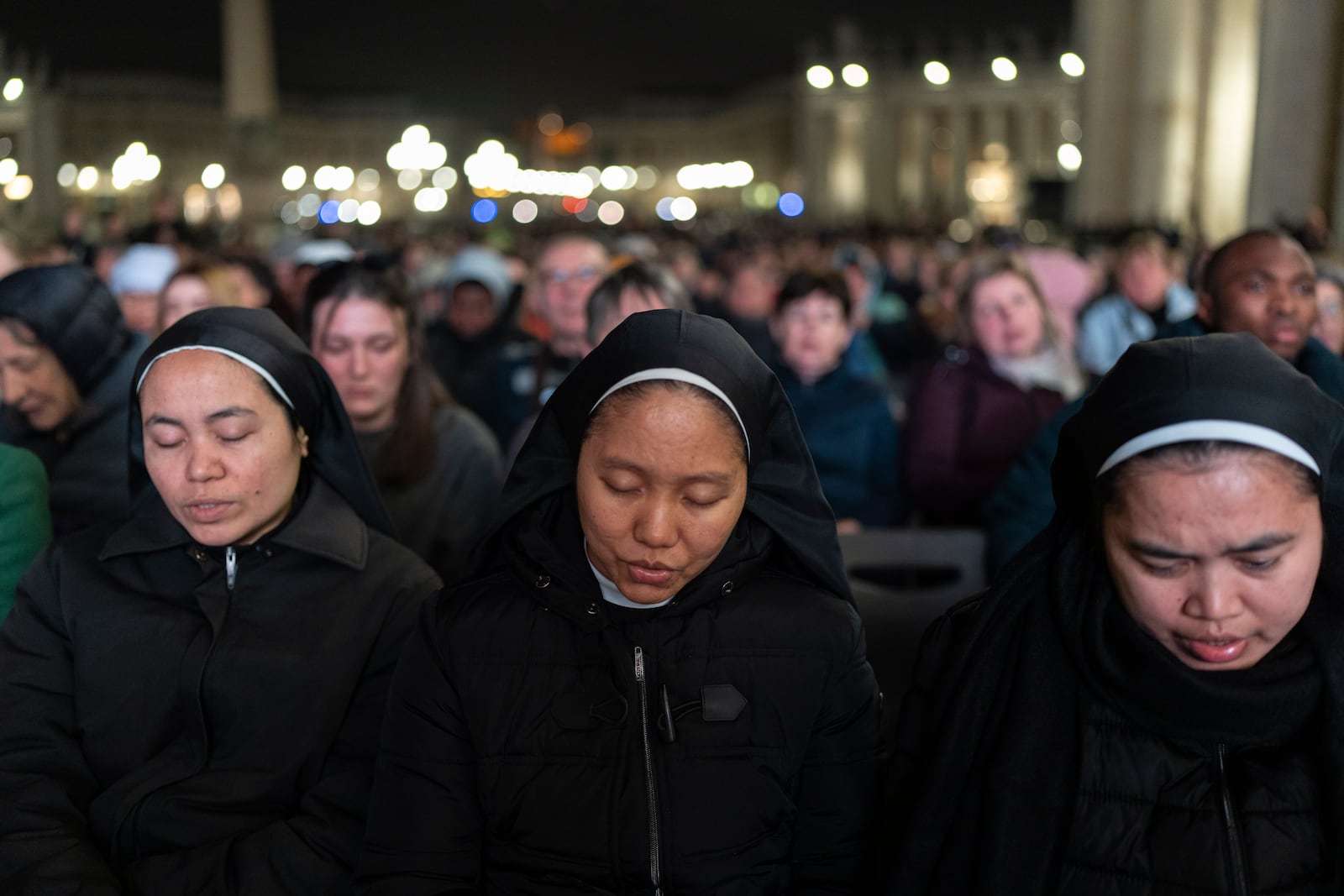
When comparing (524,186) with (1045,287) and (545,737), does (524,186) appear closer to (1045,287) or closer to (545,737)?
(1045,287)

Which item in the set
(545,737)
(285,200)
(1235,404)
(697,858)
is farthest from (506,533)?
(285,200)

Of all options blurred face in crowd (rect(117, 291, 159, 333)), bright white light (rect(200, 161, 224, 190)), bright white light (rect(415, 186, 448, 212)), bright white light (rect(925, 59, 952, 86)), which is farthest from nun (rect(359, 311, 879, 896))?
bright white light (rect(415, 186, 448, 212))

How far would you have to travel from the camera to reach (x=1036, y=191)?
1201 inches

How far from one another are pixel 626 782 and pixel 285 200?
3413 centimetres

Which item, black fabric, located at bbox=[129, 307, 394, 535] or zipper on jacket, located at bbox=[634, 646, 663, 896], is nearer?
zipper on jacket, located at bbox=[634, 646, 663, 896]

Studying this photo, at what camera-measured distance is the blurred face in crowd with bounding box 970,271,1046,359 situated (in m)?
5.74

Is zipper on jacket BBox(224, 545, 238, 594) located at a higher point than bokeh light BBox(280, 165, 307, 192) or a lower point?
lower

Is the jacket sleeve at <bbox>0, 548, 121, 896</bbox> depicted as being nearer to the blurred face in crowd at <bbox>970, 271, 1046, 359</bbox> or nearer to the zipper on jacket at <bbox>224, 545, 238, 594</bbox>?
the zipper on jacket at <bbox>224, 545, 238, 594</bbox>

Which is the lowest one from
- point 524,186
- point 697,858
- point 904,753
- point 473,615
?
point 697,858

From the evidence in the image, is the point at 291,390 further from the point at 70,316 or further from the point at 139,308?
the point at 139,308

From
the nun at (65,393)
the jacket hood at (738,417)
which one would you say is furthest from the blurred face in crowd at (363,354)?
the jacket hood at (738,417)

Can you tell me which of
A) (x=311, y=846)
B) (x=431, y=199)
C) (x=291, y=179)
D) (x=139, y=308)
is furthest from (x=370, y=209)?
(x=311, y=846)

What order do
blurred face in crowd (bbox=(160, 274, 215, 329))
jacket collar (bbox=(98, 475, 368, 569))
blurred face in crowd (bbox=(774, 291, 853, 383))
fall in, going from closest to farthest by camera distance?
1. jacket collar (bbox=(98, 475, 368, 569))
2. blurred face in crowd (bbox=(774, 291, 853, 383))
3. blurred face in crowd (bbox=(160, 274, 215, 329))

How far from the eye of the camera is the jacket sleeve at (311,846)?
2703mm
